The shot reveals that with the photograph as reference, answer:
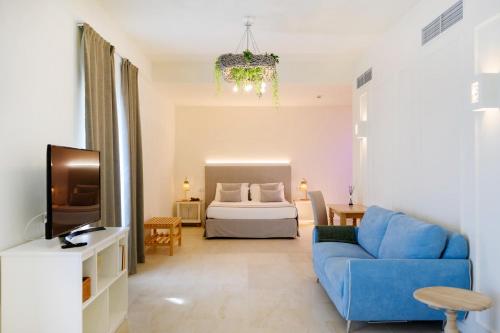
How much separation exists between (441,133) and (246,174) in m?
5.41

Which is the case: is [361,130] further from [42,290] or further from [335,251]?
[42,290]

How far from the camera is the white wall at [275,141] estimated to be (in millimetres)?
8625

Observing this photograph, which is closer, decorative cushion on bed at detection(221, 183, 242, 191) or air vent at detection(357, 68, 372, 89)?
air vent at detection(357, 68, 372, 89)

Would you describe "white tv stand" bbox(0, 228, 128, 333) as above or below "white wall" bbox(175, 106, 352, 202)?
below

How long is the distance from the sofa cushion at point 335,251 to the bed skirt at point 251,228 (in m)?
2.47

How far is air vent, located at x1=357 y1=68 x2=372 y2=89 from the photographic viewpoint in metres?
5.33

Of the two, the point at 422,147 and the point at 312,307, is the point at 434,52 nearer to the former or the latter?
the point at 422,147

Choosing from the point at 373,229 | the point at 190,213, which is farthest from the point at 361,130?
the point at 190,213

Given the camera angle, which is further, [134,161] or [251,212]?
[251,212]

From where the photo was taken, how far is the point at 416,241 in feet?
10.00

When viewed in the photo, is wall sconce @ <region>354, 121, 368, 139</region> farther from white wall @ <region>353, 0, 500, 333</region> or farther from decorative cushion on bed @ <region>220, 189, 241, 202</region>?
decorative cushion on bed @ <region>220, 189, 241, 202</region>

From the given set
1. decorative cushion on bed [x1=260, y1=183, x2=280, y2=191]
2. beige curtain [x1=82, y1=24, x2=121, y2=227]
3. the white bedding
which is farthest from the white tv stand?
decorative cushion on bed [x1=260, y1=183, x2=280, y2=191]

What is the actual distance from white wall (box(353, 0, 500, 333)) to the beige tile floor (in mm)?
972

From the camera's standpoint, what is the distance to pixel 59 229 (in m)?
2.55
